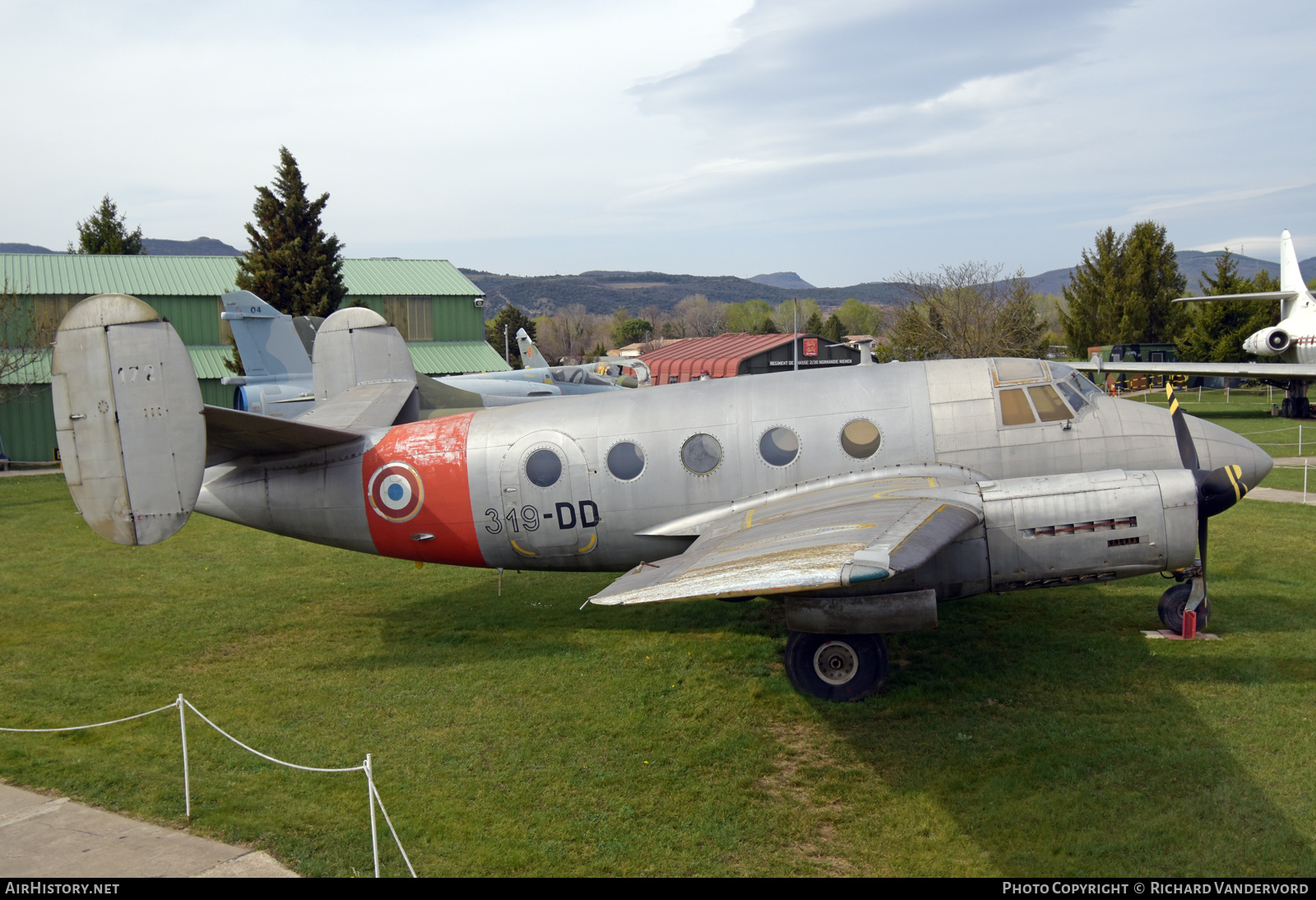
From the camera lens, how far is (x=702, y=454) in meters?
12.0

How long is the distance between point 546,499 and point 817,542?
4.97 m

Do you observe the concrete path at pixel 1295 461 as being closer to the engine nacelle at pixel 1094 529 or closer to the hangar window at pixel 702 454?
the engine nacelle at pixel 1094 529

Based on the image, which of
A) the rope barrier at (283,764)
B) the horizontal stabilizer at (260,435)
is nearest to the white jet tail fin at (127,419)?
the horizontal stabilizer at (260,435)

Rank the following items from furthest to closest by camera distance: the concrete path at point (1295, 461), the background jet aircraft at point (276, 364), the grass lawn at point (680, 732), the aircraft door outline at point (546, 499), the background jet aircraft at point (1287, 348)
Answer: the background jet aircraft at point (1287, 348), the background jet aircraft at point (276, 364), the concrete path at point (1295, 461), the aircraft door outline at point (546, 499), the grass lawn at point (680, 732)

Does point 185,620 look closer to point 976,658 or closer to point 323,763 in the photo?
point 323,763

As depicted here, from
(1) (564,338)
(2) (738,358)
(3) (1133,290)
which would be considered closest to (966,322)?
(2) (738,358)

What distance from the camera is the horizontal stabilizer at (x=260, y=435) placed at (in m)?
11.7

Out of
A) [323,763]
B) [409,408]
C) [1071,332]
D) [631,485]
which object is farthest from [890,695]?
[1071,332]

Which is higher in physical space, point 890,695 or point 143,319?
point 143,319

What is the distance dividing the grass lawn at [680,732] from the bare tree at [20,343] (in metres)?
23.6

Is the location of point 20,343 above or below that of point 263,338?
above

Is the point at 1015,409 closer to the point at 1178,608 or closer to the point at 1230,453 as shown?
the point at 1230,453

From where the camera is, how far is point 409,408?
1459cm

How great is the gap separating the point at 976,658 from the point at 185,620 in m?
12.7
